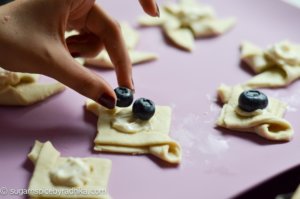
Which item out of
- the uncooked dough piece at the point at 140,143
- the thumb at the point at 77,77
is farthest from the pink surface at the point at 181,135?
the thumb at the point at 77,77

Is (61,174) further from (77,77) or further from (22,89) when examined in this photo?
(22,89)

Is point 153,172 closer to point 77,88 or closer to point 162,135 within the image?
point 162,135

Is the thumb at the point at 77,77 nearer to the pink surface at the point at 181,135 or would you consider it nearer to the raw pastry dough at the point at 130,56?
the pink surface at the point at 181,135

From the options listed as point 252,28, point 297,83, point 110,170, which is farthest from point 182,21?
point 110,170

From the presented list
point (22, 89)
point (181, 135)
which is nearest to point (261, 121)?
point (181, 135)

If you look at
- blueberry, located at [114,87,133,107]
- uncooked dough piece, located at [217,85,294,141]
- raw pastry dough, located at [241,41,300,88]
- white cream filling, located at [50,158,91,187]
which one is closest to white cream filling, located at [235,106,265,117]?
uncooked dough piece, located at [217,85,294,141]

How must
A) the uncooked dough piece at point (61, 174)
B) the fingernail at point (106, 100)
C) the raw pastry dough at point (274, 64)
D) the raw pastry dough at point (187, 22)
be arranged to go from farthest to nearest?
the raw pastry dough at point (187, 22) < the raw pastry dough at point (274, 64) < the fingernail at point (106, 100) < the uncooked dough piece at point (61, 174)
